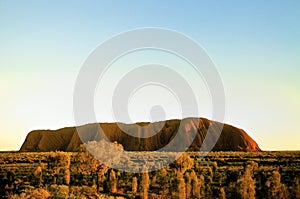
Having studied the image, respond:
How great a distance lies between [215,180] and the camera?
210 feet

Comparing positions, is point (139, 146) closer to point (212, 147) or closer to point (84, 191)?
point (212, 147)

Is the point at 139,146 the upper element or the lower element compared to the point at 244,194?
upper

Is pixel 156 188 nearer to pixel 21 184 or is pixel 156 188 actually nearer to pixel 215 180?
pixel 215 180

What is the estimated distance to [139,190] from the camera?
5594 centimetres

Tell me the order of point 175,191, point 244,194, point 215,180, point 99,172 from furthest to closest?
point 215,180 < point 99,172 < point 175,191 < point 244,194

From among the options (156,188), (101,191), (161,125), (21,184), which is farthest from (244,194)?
(161,125)

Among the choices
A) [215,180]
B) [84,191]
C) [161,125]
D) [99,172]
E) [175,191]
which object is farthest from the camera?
[161,125]

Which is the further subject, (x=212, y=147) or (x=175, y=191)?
(x=212, y=147)

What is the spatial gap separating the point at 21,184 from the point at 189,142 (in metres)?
119

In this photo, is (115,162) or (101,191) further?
(115,162)

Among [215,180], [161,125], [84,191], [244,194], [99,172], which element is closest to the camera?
[244,194]

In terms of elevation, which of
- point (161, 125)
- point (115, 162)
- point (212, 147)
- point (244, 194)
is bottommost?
point (244, 194)

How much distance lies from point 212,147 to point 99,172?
126m

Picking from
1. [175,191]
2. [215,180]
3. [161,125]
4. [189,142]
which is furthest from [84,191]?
[161,125]
